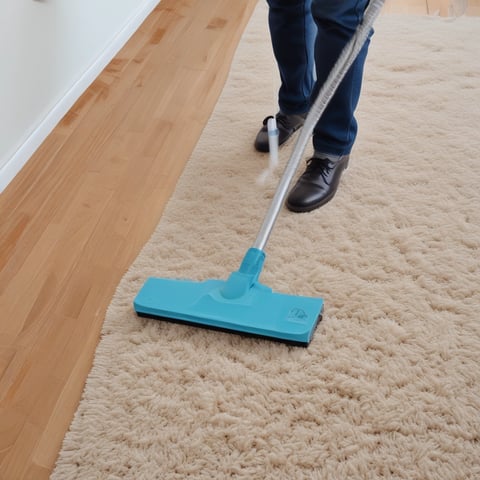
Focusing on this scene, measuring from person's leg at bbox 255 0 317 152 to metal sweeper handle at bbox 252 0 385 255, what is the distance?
0.24 meters

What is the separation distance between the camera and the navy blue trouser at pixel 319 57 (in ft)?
4.26

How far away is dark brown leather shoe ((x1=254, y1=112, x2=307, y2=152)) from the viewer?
1.68m

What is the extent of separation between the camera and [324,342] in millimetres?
1212

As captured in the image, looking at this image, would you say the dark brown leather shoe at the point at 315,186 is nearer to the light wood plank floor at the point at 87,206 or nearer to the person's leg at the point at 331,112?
the person's leg at the point at 331,112

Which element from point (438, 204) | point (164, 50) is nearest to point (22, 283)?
point (438, 204)

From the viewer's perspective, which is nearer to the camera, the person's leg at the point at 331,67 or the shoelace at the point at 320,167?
the person's leg at the point at 331,67

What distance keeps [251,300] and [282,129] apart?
61 cm

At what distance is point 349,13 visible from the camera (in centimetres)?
129

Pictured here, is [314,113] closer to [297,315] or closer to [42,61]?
[297,315]

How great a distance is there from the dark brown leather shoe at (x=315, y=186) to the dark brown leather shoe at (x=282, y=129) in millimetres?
168

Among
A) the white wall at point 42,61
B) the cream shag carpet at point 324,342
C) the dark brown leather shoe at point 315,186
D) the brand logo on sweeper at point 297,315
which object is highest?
the white wall at point 42,61

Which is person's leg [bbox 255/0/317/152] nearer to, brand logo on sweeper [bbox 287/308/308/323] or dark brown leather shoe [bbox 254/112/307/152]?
dark brown leather shoe [bbox 254/112/307/152]

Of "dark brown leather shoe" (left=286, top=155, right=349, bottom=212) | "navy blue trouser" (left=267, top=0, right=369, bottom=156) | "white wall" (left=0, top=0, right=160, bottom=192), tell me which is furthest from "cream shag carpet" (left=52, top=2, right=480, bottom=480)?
"white wall" (left=0, top=0, right=160, bottom=192)

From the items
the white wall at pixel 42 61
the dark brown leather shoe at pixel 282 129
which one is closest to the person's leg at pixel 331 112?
the dark brown leather shoe at pixel 282 129
